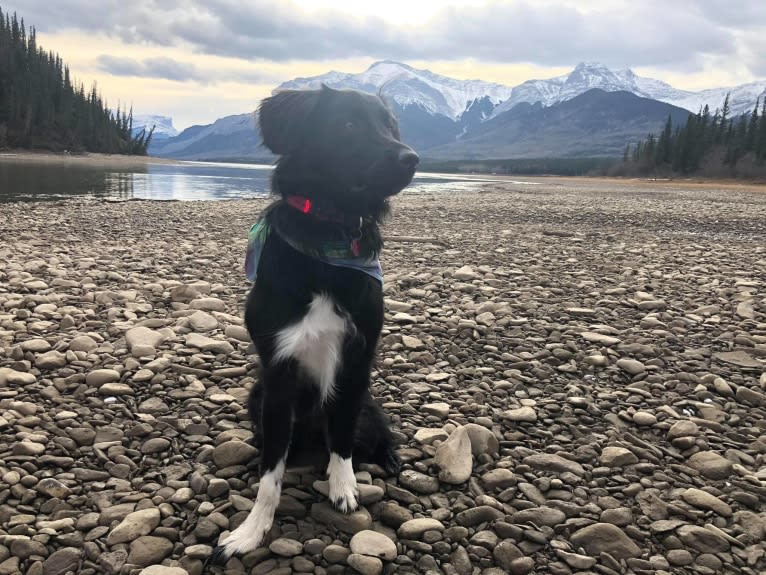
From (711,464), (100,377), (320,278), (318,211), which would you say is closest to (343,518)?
(320,278)

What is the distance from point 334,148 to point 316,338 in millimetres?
1231

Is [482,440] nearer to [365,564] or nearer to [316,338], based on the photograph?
[365,564]

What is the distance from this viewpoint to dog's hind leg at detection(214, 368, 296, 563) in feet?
10.2

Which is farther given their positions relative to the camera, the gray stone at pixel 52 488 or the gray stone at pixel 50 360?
the gray stone at pixel 50 360

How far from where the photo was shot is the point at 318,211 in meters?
3.34

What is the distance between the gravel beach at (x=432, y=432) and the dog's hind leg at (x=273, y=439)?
14 centimetres

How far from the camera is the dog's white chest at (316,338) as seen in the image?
10.3 ft

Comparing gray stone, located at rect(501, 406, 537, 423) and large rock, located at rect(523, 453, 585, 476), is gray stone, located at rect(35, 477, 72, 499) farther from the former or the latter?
gray stone, located at rect(501, 406, 537, 423)

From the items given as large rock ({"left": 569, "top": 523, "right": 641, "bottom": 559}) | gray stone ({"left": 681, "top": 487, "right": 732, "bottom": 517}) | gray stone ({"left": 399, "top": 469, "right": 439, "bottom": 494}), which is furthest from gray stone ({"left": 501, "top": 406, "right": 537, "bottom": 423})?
large rock ({"left": 569, "top": 523, "right": 641, "bottom": 559})

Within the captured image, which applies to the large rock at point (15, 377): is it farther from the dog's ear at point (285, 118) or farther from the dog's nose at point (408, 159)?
the dog's nose at point (408, 159)

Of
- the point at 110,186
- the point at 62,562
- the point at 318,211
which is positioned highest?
the point at 318,211

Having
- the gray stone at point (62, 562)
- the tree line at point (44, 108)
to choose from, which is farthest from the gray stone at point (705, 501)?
the tree line at point (44, 108)

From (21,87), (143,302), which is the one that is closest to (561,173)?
(21,87)

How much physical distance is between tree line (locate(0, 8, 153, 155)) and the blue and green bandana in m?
106
